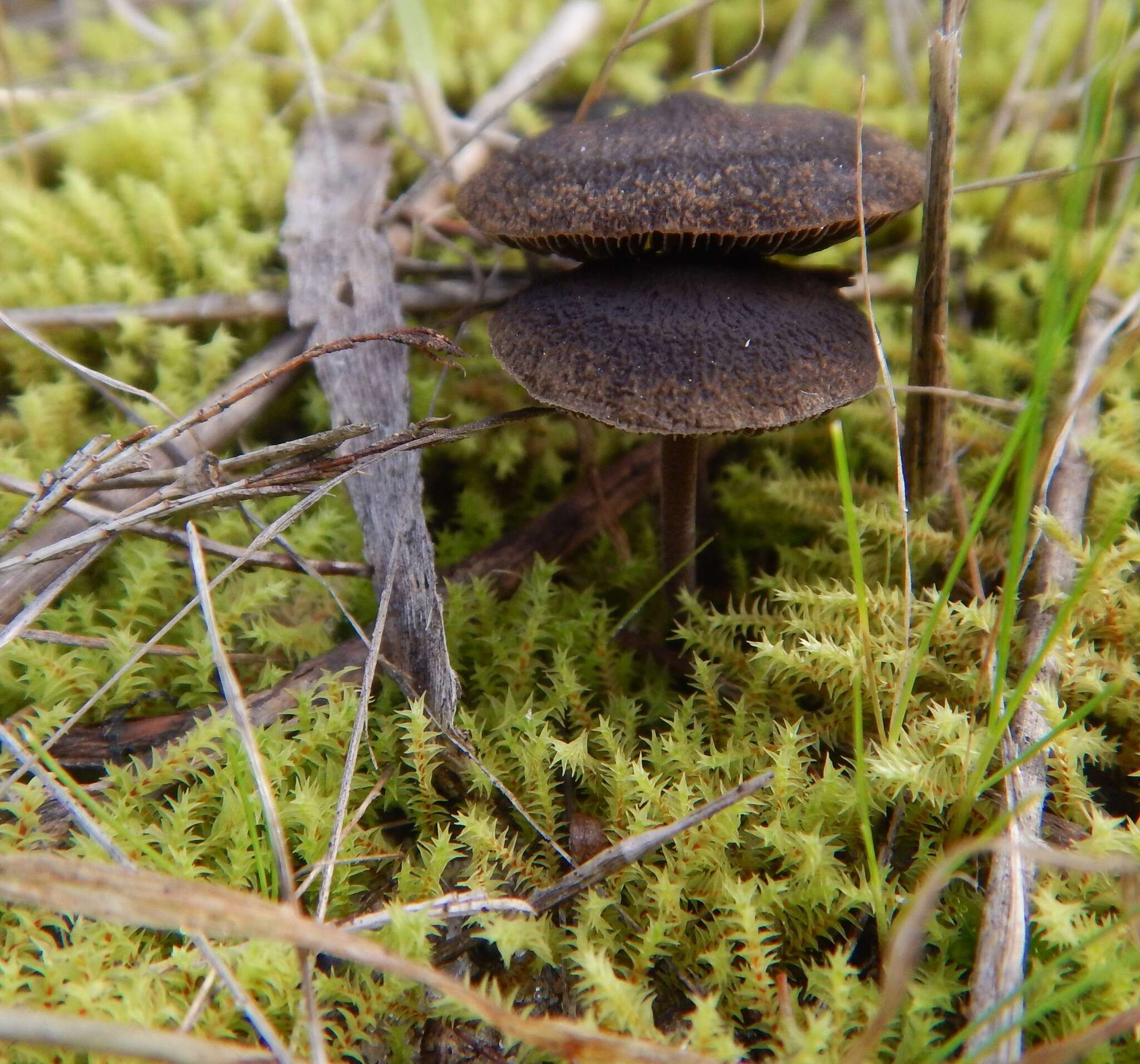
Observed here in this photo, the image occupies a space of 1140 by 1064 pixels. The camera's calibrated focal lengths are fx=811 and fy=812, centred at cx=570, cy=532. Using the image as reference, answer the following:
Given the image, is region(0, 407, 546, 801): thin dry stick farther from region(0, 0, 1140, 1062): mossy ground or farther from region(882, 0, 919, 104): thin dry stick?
region(882, 0, 919, 104): thin dry stick

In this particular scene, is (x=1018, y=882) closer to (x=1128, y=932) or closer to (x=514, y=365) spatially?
(x=1128, y=932)

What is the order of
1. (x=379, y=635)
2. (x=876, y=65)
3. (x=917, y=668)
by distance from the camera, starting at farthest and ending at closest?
(x=876, y=65) < (x=379, y=635) < (x=917, y=668)

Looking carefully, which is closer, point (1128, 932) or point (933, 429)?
point (1128, 932)

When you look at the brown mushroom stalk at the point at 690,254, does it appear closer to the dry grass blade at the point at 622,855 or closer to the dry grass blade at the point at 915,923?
the dry grass blade at the point at 622,855

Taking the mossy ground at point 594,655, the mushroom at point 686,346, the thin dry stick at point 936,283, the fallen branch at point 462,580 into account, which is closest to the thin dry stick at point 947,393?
the thin dry stick at point 936,283

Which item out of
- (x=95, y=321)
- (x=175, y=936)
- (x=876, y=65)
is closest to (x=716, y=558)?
(x=175, y=936)

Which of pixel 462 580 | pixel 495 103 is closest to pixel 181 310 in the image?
pixel 462 580
